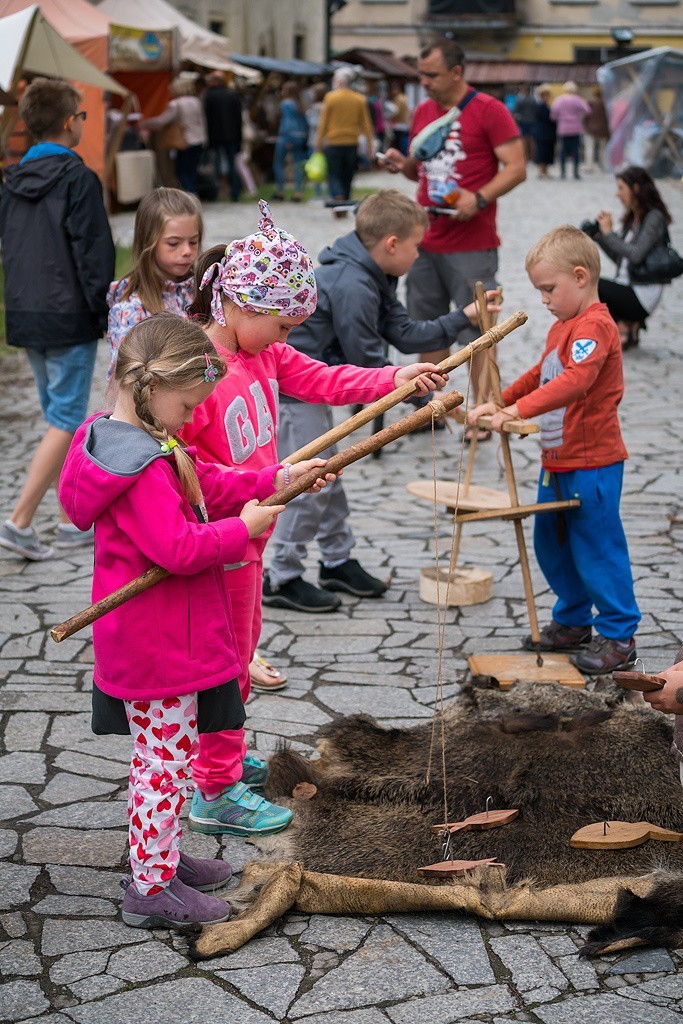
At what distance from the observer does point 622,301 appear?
1062 centimetres

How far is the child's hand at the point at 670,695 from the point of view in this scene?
3.06 m

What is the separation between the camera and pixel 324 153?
19625mm

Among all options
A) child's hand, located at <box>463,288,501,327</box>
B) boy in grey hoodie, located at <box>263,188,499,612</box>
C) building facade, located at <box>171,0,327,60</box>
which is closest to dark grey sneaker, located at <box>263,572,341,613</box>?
boy in grey hoodie, located at <box>263,188,499,612</box>

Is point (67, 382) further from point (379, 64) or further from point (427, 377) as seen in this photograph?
point (379, 64)

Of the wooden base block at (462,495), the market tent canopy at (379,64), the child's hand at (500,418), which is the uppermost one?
the child's hand at (500,418)

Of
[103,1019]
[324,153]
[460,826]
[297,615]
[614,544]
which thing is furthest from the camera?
[324,153]

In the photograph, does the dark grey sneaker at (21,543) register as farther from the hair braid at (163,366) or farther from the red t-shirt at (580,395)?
the hair braid at (163,366)

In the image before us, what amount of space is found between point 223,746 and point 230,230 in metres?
15.4

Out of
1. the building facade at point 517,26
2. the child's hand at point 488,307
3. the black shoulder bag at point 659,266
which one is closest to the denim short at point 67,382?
the child's hand at point 488,307

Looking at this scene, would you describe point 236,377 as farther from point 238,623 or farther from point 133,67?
point 133,67

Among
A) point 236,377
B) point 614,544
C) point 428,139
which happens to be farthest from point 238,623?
point 428,139

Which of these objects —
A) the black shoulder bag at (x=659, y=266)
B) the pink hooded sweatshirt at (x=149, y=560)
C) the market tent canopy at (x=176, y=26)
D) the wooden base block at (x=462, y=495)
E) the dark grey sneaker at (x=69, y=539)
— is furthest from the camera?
the market tent canopy at (x=176, y=26)

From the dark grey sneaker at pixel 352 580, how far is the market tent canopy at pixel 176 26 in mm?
15429

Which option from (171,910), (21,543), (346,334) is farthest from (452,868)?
(21,543)
